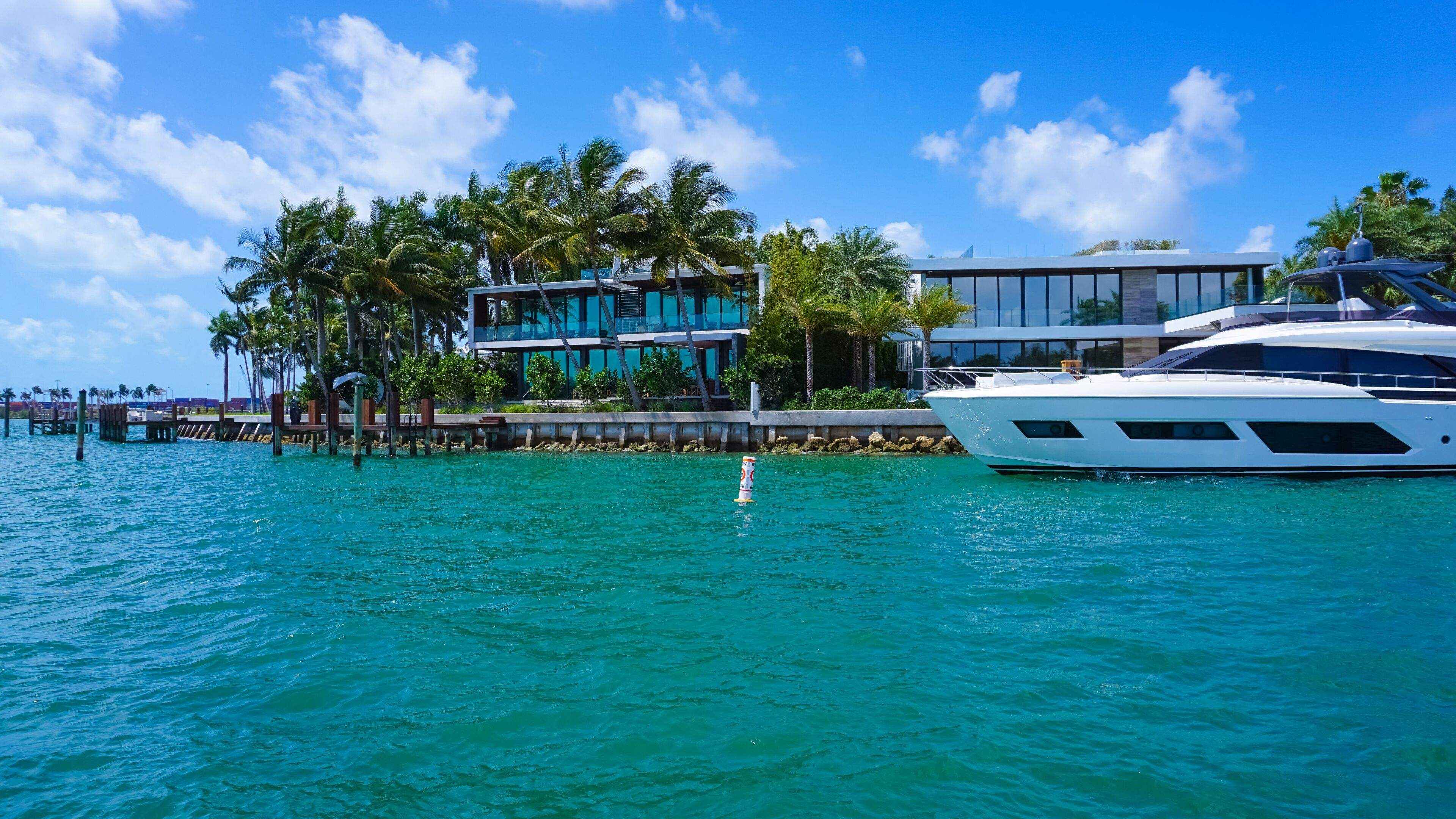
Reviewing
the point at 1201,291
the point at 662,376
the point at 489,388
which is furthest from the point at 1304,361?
the point at 489,388

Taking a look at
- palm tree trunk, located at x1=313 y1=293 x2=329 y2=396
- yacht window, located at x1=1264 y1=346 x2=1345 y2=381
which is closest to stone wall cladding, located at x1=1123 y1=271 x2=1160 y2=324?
yacht window, located at x1=1264 y1=346 x2=1345 y2=381

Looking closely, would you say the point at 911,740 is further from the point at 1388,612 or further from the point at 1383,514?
the point at 1383,514

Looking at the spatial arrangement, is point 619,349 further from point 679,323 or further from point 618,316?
point 618,316

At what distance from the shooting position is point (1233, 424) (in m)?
17.6

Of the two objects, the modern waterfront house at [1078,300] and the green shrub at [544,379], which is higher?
the modern waterfront house at [1078,300]

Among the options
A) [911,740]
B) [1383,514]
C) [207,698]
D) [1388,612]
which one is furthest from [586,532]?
[1383,514]

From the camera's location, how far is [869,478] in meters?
20.8

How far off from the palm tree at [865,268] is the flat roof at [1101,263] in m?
0.77

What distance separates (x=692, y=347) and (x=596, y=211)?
680 cm

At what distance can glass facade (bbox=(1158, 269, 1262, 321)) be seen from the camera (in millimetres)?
33969

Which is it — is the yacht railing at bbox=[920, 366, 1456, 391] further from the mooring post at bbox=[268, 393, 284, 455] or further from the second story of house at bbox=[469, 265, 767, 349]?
the mooring post at bbox=[268, 393, 284, 455]

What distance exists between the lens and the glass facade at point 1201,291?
34.0 m

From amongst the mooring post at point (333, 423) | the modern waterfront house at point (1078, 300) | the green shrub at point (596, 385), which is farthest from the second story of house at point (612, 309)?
the mooring post at point (333, 423)

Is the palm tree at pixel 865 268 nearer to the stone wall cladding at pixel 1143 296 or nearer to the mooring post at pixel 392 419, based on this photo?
the stone wall cladding at pixel 1143 296
